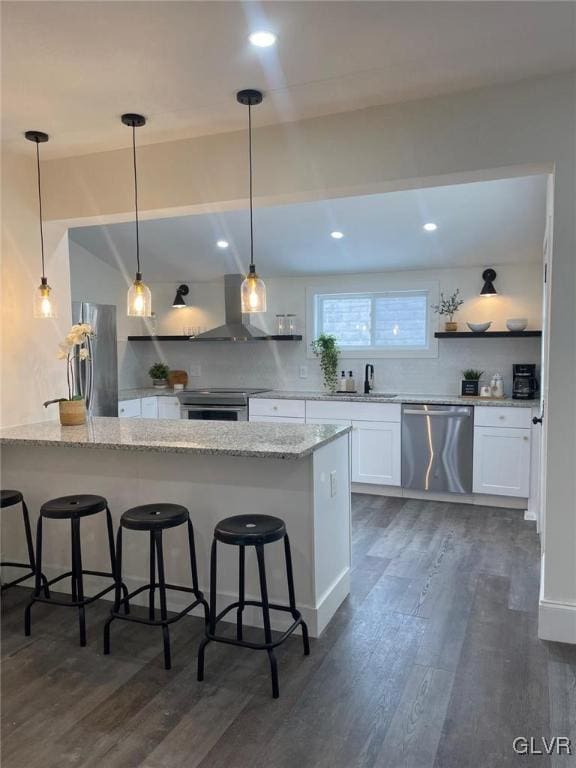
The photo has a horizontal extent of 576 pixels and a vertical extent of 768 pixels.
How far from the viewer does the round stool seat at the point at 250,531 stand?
7.63ft

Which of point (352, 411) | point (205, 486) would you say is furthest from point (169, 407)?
point (205, 486)

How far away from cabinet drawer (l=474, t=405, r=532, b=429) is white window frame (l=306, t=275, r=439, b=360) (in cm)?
97

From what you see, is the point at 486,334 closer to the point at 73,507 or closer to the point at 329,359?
the point at 329,359

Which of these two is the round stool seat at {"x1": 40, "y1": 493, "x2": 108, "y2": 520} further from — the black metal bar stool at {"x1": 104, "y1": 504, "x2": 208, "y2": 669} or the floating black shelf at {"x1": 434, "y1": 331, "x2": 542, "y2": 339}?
the floating black shelf at {"x1": 434, "y1": 331, "x2": 542, "y2": 339}

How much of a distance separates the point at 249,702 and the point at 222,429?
1.42 meters

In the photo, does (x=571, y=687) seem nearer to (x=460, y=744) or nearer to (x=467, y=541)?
(x=460, y=744)

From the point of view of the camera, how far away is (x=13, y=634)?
2.75m

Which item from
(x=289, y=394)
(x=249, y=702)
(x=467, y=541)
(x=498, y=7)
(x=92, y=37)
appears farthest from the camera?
(x=289, y=394)

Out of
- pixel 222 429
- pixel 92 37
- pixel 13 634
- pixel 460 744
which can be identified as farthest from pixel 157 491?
pixel 92 37

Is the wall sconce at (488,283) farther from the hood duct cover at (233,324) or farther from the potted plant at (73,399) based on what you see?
the potted plant at (73,399)

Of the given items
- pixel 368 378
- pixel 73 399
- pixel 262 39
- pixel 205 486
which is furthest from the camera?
pixel 368 378

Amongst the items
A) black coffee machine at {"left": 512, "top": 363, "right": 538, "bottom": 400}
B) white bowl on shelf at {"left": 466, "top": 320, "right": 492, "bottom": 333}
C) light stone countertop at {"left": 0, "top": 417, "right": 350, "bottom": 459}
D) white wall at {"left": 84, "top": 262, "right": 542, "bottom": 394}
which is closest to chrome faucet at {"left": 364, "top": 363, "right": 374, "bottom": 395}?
white wall at {"left": 84, "top": 262, "right": 542, "bottom": 394}

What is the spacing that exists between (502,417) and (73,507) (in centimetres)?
343

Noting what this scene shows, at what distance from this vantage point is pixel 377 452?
16.7 ft
